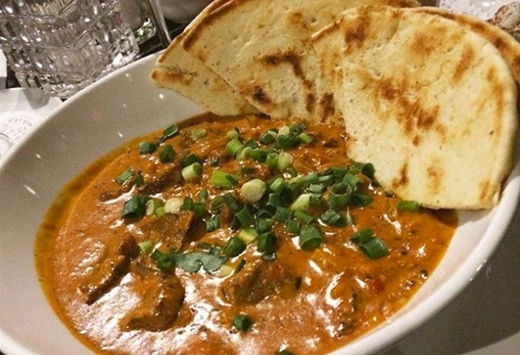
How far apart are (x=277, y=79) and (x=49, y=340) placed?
5.04 ft

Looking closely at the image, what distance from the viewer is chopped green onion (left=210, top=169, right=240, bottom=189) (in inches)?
106

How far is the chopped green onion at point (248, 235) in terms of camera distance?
2.40 metres

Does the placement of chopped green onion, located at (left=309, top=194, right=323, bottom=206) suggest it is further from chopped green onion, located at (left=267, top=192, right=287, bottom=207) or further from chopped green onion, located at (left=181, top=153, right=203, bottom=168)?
chopped green onion, located at (left=181, top=153, right=203, bottom=168)

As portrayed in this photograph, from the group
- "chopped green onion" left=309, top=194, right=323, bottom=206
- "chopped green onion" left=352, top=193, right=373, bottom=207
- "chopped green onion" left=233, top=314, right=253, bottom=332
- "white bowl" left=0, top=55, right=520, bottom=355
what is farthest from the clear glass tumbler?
"chopped green onion" left=233, top=314, right=253, bottom=332

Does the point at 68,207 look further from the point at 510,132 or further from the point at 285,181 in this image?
the point at 510,132

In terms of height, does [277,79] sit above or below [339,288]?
above

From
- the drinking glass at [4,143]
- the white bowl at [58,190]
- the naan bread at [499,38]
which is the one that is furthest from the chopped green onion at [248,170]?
the drinking glass at [4,143]

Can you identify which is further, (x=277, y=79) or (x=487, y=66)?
(x=277, y=79)

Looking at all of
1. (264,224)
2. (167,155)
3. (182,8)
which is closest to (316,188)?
(264,224)

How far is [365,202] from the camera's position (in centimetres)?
243

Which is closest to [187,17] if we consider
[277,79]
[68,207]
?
[277,79]

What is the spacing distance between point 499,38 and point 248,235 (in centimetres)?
113

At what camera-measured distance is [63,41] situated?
4305mm

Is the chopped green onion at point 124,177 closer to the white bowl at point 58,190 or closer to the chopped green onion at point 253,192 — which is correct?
the white bowl at point 58,190
